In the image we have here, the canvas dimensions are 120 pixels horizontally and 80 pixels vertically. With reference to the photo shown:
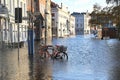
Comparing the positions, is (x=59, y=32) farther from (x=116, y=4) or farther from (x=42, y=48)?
(x=42, y=48)

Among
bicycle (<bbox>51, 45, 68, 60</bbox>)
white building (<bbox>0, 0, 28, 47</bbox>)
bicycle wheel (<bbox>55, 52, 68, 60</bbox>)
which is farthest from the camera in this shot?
white building (<bbox>0, 0, 28, 47</bbox>)

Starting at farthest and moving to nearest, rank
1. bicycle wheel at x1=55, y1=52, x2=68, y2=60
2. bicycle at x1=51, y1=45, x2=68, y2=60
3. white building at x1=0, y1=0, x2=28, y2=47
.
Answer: white building at x1=0, y1=0, x2=28, y2=47, bicycle wheel at x1=55, y1=52, x2=68, y2=60, bicycle at x1=51, y1=45, x2=68, y2=60

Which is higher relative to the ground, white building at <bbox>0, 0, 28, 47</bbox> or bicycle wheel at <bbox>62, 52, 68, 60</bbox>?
white building at <bbox>0, 0, 28, 47</bbox>

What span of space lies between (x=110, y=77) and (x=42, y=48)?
12.4 m

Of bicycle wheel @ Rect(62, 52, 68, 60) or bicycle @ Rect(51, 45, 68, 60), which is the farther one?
bicycle wheel @ Rect(62, 52, 68, 60)

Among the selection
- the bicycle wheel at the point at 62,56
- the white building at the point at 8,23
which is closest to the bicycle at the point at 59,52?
the bicycle wheel at the point at 62,56

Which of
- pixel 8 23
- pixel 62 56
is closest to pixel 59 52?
pixel 62 56

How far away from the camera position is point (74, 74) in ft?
56.1

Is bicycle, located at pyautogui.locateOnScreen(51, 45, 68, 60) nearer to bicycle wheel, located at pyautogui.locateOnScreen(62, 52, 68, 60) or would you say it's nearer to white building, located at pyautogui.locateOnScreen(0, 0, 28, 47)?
bicycle wheel, located at pyautogui.locateOnScreen(62, 52, 68, 60)

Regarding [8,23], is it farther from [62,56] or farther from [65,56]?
[62,56]

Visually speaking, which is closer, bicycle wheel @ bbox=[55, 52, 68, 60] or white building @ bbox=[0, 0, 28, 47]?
bicycle wheel @ bbox=[55, 52, 68, 60]

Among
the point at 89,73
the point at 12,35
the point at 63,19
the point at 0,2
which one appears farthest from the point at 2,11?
the point at 63,19

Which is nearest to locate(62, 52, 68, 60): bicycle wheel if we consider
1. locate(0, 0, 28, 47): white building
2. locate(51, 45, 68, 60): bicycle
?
locate(51, 45, 68, 60): bicycle

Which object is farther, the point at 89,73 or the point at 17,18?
the point at 17,18
